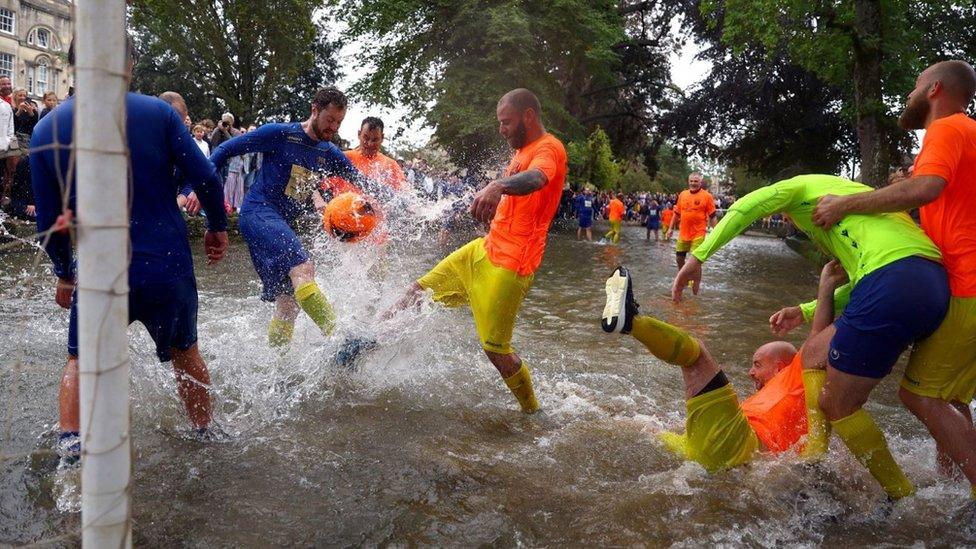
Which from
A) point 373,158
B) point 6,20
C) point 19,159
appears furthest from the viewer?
point 6,20

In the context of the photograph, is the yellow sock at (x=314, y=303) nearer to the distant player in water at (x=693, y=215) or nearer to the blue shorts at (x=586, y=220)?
the distant player in water at (x=693, y=215)

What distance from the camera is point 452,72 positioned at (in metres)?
29.6

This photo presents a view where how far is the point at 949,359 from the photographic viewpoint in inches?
133

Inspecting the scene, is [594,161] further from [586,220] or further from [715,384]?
[715,384]

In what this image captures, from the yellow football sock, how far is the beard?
13.4 feet

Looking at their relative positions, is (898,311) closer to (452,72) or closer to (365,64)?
(452,72)

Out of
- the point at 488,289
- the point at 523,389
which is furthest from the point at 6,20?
the point at 523,389

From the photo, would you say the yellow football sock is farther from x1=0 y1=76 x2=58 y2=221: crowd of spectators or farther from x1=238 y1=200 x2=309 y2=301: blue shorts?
x1=0 y1=76 x2=58 y2=221: crowd of spectators

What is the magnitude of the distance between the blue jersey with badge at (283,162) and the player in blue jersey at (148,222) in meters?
1.74

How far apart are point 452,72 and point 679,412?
26078 millimetres

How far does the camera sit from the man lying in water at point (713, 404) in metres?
3.63

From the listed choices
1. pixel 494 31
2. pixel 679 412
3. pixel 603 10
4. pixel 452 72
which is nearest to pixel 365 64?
pixel 452 72

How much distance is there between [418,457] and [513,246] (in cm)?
138

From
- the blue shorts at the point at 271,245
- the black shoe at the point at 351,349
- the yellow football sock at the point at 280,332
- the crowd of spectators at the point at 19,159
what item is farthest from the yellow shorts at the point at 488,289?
the crowd of spectators at the point at 19,159
